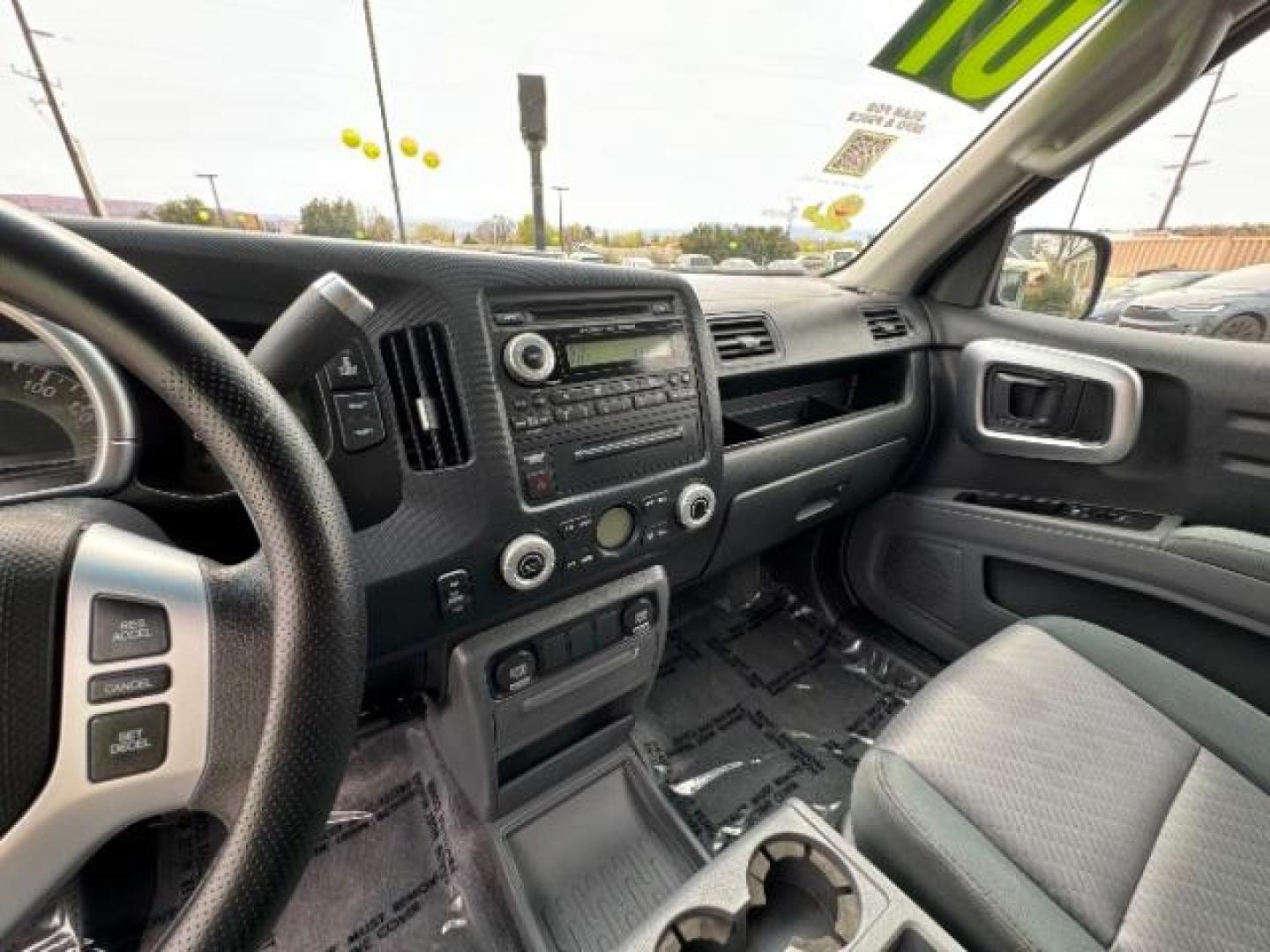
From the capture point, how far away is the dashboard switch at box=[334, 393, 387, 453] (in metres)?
0.76

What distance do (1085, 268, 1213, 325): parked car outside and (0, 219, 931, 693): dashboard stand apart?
1085mm

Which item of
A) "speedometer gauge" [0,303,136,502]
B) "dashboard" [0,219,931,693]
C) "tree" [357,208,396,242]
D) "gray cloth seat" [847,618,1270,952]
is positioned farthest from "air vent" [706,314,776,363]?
"speedometer gauge" [0,303,136,502]

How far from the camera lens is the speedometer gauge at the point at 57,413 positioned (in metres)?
0.62

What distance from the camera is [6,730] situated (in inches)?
15.7

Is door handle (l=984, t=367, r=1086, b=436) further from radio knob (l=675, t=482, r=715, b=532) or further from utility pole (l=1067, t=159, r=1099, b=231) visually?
radio knob (l=675, t=482, r=715, b=532)

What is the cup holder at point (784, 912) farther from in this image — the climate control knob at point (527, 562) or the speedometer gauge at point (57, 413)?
the speedometer gauge at point (57, 413)

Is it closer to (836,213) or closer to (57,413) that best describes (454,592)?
(57,413)

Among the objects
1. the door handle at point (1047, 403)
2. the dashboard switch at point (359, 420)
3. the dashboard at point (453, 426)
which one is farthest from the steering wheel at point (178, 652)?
the door handle at point (1047, 403)

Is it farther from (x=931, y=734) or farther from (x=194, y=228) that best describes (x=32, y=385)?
(x=931, y=734)

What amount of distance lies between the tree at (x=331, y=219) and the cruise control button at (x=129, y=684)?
60 cm

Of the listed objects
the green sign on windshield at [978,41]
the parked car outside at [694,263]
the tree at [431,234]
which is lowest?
the parked car outside at [694,263]

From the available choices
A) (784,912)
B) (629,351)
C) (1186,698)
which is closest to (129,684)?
(784,912)

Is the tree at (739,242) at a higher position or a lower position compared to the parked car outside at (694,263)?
higher

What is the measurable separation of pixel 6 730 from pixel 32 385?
1.50ft
